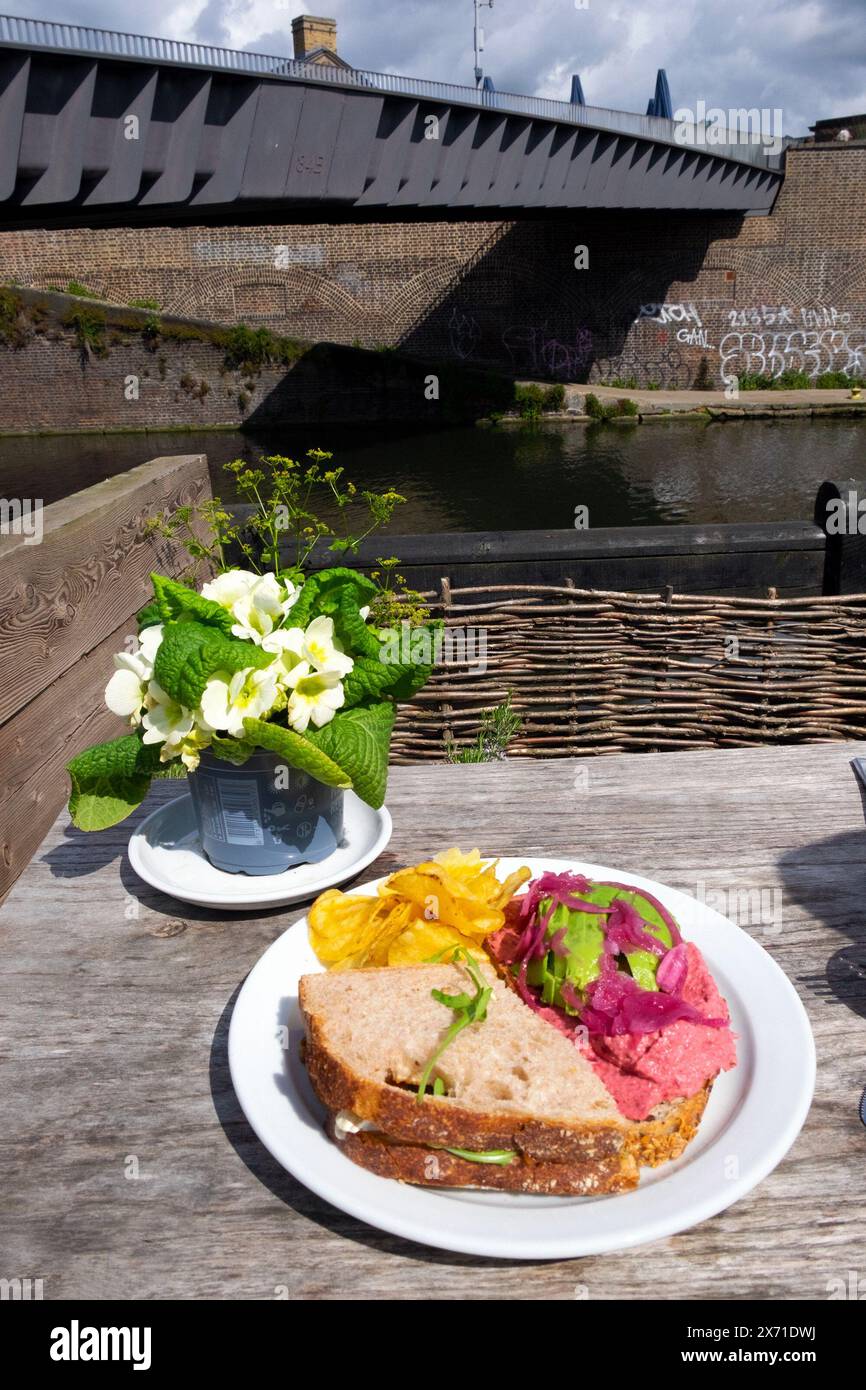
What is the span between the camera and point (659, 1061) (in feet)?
3.54

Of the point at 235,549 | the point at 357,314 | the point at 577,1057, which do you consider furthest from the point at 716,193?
the point at 577,1057

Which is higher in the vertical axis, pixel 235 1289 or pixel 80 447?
pixel 80 447

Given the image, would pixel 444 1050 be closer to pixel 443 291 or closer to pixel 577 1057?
pixel 577 1057

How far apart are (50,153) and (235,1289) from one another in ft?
33.6

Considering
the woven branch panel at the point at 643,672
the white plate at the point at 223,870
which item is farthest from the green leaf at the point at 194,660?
the woven branch panel at the point at 643,672

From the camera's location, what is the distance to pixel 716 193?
23828 mm

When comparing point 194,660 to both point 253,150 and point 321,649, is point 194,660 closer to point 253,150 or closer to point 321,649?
point 321,649

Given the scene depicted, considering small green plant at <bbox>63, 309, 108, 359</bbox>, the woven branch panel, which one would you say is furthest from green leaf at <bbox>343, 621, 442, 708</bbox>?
small green plant at <bbox>63, 309, 108, 359</bbox>

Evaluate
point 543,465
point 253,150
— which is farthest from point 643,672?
point 543,465

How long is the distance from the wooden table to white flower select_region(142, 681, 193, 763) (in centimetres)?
34

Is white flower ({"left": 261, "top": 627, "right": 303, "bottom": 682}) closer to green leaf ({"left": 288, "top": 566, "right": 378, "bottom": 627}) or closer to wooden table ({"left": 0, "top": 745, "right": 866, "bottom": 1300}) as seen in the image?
green leaf ({"left": 288, "top": 566, "right": 378, "bottom": 627})

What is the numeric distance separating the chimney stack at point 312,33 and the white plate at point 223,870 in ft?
133

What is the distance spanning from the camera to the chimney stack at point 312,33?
35062 millimetres

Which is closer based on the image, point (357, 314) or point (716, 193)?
point (716, 193)
